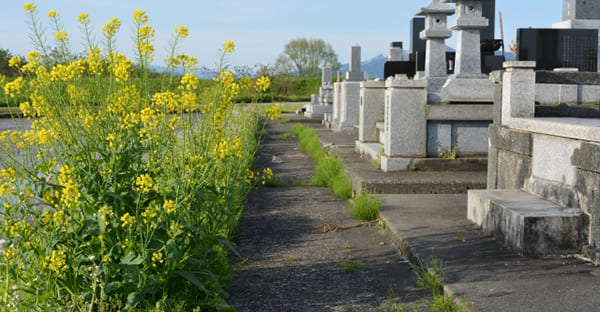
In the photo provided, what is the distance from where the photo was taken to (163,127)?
347cm

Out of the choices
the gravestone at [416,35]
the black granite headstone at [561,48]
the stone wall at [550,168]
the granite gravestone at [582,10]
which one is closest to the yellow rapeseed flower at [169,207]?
the stone wall at [550,168]

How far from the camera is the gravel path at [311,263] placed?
3.66m

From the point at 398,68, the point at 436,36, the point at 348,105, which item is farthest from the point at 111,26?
the point at 398,68

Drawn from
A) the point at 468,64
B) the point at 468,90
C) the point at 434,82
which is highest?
the point at 468,64

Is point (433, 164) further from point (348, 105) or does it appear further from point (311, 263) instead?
point (348, 105)

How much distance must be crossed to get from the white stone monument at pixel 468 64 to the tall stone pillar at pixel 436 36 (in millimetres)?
991

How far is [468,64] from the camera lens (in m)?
7.85

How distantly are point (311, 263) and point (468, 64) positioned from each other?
4463 millimetres

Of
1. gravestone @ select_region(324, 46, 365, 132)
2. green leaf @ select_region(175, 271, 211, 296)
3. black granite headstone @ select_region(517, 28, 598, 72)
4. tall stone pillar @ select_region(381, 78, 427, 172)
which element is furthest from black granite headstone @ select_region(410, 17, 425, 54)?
green leaf @ select_region(175, 271, 211, 296)

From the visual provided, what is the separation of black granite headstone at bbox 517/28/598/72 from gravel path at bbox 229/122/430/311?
4722 millimetres

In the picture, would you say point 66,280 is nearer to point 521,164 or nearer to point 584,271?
point 584,271

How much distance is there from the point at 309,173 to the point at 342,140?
3.15 m

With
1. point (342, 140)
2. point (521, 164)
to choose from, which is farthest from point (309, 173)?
point (521, 164)

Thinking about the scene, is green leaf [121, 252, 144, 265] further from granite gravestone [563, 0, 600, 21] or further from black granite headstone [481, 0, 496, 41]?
black granite headstone [481, 0, 496, 41]
